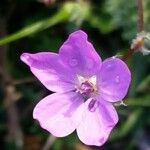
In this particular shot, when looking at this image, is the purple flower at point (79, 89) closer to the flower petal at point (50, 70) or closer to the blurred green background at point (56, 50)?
the flower petal at point (50, 70)

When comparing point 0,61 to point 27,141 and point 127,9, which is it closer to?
point 27,141

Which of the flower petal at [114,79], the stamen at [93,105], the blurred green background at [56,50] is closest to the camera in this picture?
the flower petal at [114,79]

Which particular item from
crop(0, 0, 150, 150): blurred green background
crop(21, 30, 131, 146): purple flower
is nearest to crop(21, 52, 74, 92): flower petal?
crop(21, 30, 131, 146): purple flower

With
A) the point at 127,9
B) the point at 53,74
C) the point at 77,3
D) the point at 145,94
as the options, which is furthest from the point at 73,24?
the point at 53,74

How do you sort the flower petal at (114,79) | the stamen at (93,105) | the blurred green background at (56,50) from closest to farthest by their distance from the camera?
the flower petal at (114,79)
the stamen at (93,105)
the blurred green background at (56,50)

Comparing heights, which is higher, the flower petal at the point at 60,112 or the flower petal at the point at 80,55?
the flower petal at the point at 80,55

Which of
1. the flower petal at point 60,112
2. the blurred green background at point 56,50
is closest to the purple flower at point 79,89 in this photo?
the flower petal at point 60,112

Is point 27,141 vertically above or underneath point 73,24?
underneath
